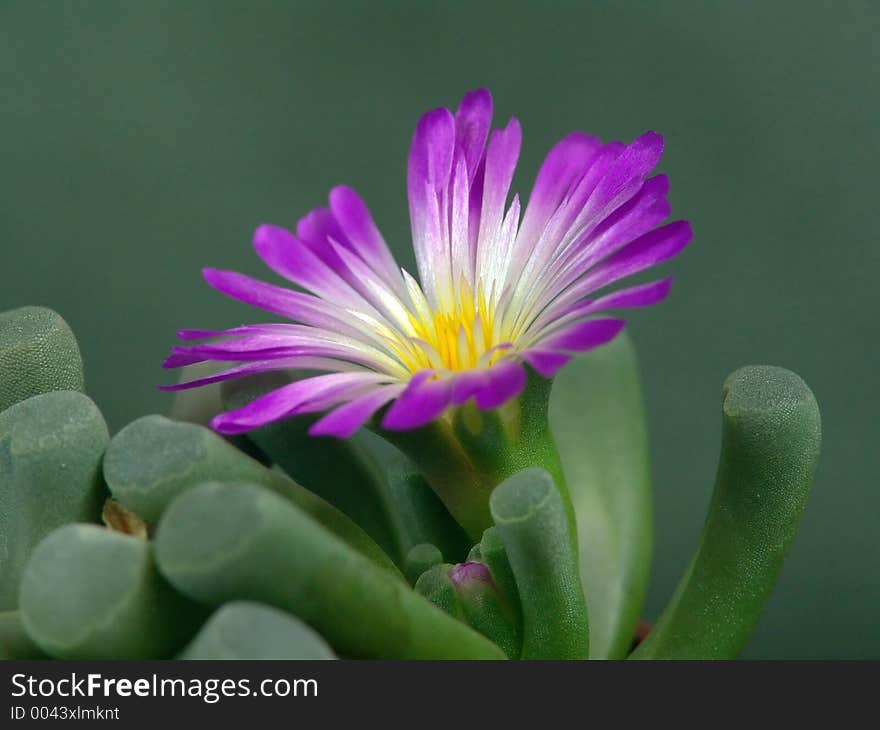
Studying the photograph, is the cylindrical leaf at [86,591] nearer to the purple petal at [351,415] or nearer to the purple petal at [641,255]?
the purple petal at [351,415]

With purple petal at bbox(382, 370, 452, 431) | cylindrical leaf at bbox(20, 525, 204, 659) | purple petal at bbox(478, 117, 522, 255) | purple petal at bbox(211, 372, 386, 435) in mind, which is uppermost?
purple petal at bbox(478, 117, 522, 255)

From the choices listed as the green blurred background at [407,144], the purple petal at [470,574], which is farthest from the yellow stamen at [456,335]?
the green blurred background at [407,144]

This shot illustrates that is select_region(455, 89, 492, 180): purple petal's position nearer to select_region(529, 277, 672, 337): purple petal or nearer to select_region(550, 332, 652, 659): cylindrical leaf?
select_region(529, 277, 672, 337): purple petal

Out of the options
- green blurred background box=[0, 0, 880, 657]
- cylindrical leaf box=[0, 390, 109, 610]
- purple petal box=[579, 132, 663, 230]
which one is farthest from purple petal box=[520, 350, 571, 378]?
green blurred background box=[0, 0, 880, 657]

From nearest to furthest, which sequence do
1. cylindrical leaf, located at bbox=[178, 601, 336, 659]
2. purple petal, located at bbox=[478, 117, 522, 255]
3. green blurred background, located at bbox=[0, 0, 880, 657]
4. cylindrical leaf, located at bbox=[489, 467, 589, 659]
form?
cylindrical leaf, located at bbox=[178, 601, 336, 659], cylindrical leaf, located at bbox=[489, 467, 589, 659], purple petal, located at bbox=[478, 117, 522, 255], green blurred background, located at bbox=[0, 0, 880, 657]

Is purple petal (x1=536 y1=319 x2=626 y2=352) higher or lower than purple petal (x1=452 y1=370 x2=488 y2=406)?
below

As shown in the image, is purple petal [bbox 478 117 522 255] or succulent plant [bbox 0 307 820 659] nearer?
succulent plant [bbox 0 307 820 659]

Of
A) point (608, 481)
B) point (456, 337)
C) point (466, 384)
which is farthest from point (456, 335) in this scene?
point (608, 481)
